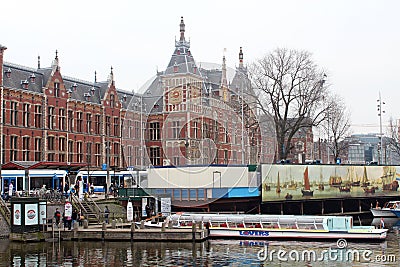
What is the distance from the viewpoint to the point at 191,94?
35906 mm

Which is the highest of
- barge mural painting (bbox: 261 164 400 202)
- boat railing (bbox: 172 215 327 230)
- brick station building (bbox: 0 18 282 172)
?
brick station building (bbox: 0 18 282 172)

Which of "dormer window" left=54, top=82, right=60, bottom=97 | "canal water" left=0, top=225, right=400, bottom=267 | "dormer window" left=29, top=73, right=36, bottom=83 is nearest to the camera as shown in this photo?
"canal water" left=0, top=225, right=400, bottom=267

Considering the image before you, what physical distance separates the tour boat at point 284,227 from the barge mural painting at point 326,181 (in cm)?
876

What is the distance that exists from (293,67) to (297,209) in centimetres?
1234

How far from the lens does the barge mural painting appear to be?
142 ft

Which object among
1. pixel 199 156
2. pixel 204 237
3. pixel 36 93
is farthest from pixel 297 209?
pixel 36 93

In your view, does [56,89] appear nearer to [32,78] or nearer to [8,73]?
[32,78]

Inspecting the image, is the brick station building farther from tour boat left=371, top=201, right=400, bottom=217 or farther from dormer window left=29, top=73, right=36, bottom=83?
tour boat left=371, top=201, right=400, bottom=217

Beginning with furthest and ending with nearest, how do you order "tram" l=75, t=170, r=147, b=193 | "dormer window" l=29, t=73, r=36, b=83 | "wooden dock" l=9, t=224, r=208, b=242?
1. "dormer window" l=29, t=73, r=36, b=83
2. "tram" l=75, t=170, r=147, b=193
3. "wooden dock" l=9, t=224, r=208, b=242

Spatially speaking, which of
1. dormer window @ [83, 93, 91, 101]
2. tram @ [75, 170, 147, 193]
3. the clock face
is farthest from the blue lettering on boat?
dormer window @ [83, 93, 91, 101]

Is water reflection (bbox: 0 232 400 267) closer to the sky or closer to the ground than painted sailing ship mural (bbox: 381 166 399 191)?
closer to the ground

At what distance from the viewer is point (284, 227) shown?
33219mm

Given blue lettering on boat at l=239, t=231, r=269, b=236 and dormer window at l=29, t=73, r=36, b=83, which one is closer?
blue lettering on boat at l=239, t=231, r=269, b=236

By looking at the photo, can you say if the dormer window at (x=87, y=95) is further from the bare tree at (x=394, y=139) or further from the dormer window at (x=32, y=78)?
the bare tree at (x=394, y=139)
